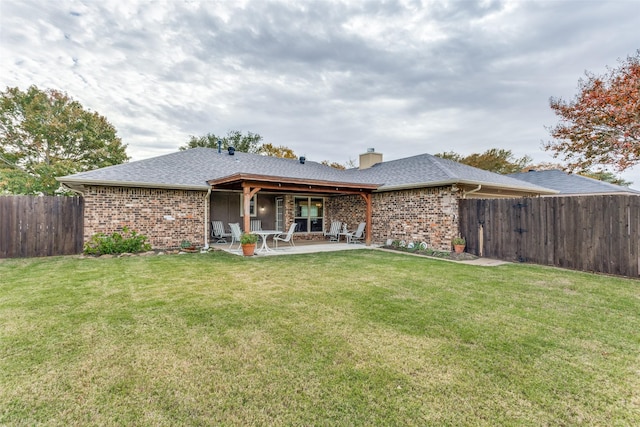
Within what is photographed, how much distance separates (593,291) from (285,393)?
5.82 meters

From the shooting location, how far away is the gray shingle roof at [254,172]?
9523 mm

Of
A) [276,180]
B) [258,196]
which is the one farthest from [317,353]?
[258,196]

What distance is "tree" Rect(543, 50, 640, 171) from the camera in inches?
450

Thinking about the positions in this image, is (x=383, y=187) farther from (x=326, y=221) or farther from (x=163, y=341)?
(x=163, y=341)

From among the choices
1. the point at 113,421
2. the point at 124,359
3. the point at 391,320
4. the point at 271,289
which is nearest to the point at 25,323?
the point at 124,359

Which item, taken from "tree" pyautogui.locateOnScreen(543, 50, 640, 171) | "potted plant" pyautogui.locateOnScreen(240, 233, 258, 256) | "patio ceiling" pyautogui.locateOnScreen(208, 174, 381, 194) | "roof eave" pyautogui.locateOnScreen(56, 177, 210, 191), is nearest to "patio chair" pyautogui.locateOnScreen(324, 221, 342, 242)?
"patio ceiling" pyautogui.locateOnScreen(208, 174, 381, 194)

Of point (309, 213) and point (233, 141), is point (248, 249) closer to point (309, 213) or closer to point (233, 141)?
point (309, 213)

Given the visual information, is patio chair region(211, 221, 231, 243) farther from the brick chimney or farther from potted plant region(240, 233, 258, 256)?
the brick chimney

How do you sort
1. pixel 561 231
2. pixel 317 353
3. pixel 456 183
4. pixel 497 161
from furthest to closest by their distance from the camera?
pixel 497 161 → pixel 456 183 → pixel 561 231 → pixel 317 353

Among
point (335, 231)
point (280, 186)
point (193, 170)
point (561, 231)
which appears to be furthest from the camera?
point (335, 231)

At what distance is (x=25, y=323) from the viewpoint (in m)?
3.53

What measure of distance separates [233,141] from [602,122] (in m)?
27.4

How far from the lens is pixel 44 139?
1909cm

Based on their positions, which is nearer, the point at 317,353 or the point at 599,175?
the point at 317,353
